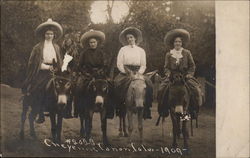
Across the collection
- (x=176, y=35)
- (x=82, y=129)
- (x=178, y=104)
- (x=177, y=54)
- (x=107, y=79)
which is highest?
(x=176, y=35)

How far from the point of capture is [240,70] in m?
3.15

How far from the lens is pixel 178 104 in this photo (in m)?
3.23

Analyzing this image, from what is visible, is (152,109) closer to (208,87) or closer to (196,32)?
(208,87)

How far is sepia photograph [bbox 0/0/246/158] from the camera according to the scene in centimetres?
321

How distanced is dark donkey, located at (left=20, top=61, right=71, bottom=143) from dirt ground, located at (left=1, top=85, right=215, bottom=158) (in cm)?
5

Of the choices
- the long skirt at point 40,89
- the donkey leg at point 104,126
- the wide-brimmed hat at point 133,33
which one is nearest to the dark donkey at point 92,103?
the donkey leg at point 104,126

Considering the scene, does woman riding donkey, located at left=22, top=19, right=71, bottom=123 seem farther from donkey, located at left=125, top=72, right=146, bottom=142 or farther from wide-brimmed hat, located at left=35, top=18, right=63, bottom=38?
donkey, located at left=125, top=72, right=146, bottom=142

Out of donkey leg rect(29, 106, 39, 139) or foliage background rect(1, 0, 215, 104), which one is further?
donkey leg rect(29, 106, 39, 139)

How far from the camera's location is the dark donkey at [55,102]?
328cm

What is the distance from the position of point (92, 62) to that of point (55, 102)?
504 mm

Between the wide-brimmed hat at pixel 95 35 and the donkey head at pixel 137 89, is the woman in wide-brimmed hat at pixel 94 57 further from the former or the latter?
the donkey head at pixel 137 89

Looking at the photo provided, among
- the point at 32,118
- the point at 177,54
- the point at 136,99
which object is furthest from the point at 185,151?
the point at 32,118

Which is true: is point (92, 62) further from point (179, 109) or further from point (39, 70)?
point (179, 109)

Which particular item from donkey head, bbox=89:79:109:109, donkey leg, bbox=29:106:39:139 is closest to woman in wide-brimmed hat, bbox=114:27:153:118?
donkey head, bbox=89:79:109:109
